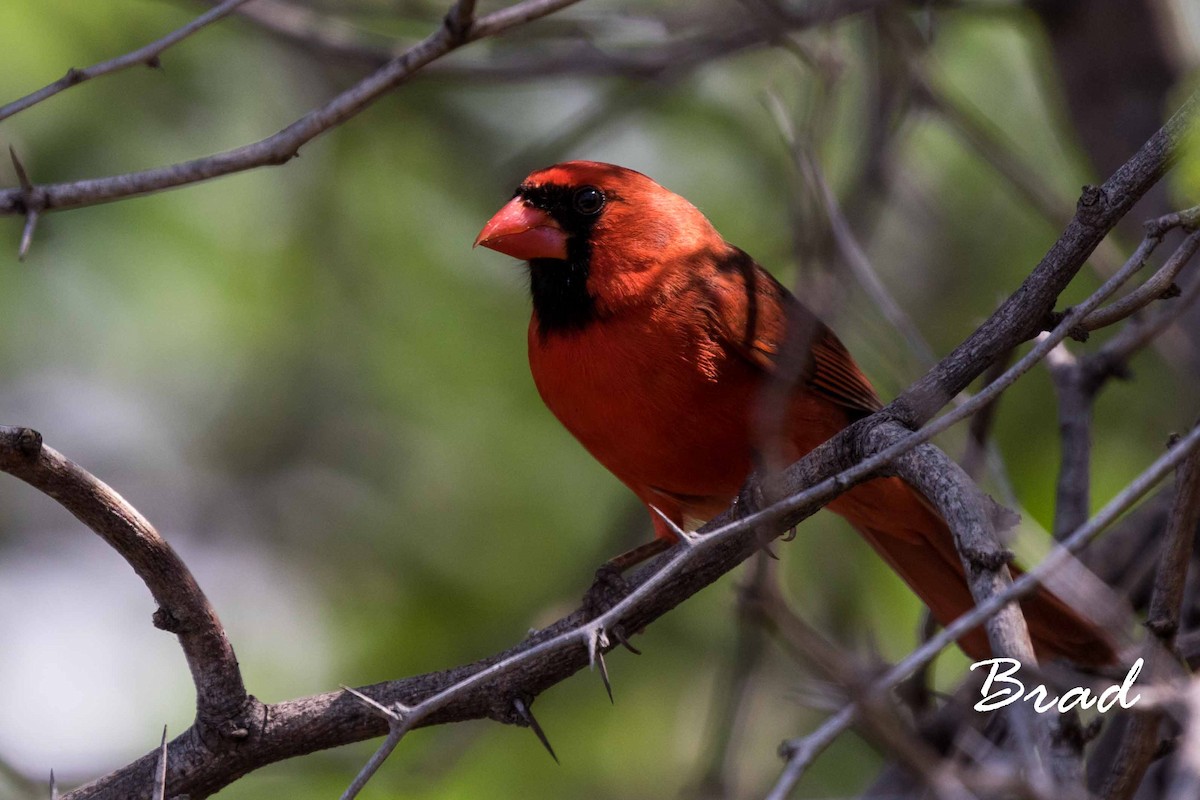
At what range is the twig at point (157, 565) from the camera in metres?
2.33

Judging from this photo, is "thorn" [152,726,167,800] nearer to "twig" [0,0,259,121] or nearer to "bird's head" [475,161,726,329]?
"twig" [0,0,259,121]

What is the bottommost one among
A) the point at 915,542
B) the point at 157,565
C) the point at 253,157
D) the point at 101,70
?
the point at 915,542

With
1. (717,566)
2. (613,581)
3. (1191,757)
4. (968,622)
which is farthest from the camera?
(613,581)

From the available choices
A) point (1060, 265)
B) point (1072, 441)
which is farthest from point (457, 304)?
point (1060, 265)

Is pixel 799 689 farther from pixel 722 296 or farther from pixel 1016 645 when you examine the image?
pixel 722 296

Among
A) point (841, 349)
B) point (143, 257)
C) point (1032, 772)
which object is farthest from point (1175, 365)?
point (143, 257)

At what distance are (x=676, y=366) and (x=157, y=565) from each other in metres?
1.51

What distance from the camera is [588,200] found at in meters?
3.99

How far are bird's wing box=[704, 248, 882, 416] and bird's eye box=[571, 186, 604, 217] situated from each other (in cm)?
39

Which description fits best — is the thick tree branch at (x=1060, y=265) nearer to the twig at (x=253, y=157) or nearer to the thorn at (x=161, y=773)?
the twig at (x=253, y=157)

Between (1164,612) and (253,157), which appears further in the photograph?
(253,157)

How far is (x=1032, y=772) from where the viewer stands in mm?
1603
